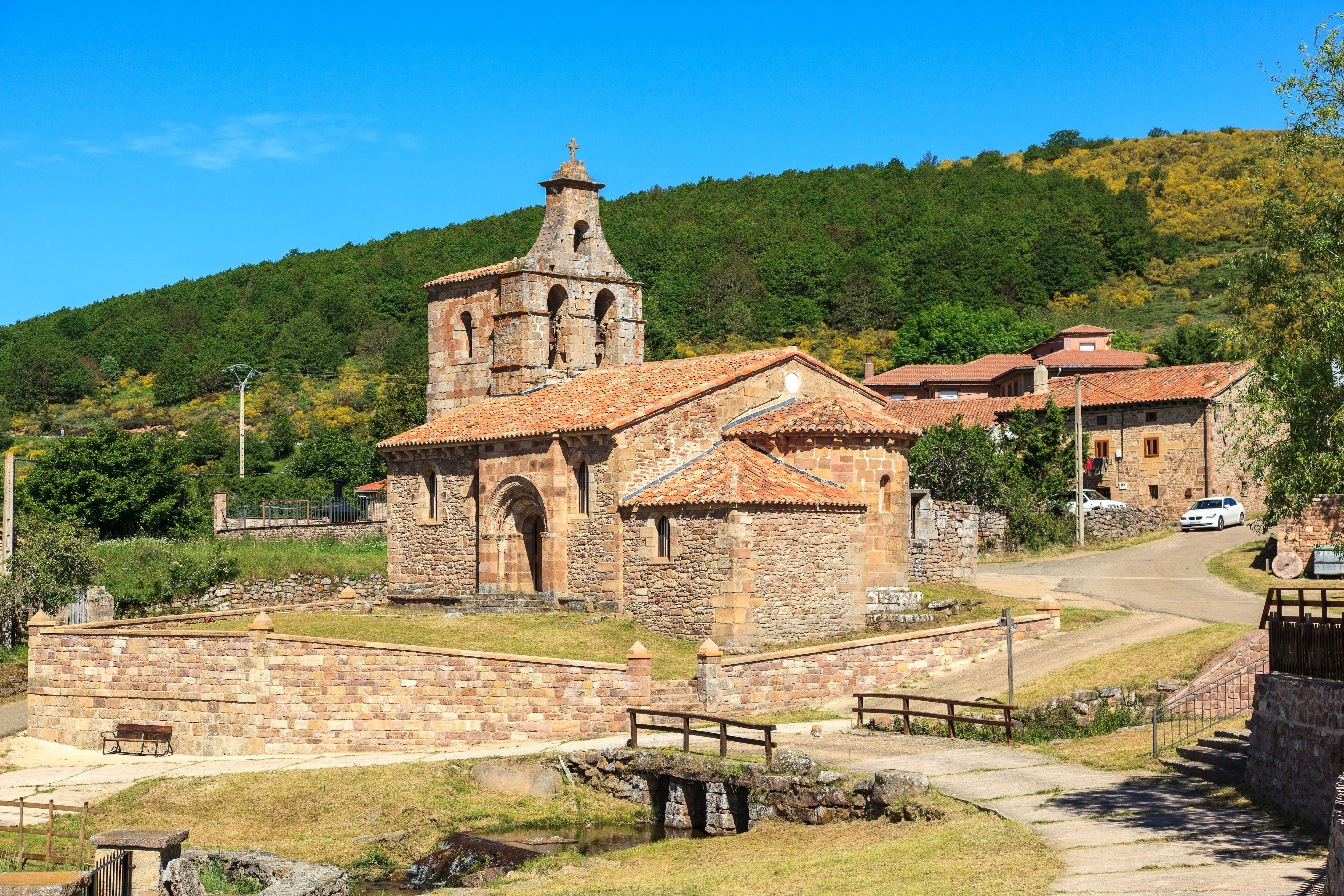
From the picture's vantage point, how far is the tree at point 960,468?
46.6 metres

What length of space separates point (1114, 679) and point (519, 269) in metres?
21.7

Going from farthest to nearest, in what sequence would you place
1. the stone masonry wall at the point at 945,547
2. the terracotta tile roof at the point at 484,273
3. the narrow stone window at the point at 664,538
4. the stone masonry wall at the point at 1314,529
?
the terracotta tile roof at the point at 484,273 → the stone masonry wall at the point at 945,547 → the stone masonry wall at the point at 1314,529 → the narrow stone window at the point at 664,538

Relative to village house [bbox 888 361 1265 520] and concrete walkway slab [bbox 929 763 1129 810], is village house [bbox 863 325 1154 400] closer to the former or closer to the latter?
village house [bbox 888 361 1265 520]

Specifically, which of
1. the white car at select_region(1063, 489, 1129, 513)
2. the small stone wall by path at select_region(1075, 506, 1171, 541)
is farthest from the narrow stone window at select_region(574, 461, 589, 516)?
the white car at select_region(1063, 489, 1129, 513)

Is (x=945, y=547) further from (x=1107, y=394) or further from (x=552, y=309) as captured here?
(x=1107, y=394)

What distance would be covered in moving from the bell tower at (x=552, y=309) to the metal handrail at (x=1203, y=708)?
2101 cm

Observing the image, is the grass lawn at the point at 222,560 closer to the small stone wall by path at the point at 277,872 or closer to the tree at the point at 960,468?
the tree at the point at 960,468

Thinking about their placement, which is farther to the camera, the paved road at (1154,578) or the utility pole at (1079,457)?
the utility pole at (1079,457)

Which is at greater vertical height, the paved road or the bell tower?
the bell tower

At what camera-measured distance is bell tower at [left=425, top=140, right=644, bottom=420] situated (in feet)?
129

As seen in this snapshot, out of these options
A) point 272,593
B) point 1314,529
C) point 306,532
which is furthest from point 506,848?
point 306,532

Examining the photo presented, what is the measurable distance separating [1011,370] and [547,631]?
4468 cm

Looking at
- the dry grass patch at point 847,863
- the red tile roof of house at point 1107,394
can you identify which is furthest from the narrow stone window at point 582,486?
the red tile roof of house at point 1107,394

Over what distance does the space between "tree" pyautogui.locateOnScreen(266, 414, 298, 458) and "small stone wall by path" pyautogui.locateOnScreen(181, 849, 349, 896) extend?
7182 centimetres
